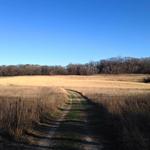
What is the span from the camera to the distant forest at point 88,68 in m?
143

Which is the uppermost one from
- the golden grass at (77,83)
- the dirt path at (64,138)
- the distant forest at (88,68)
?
the distant forest at (88,68)

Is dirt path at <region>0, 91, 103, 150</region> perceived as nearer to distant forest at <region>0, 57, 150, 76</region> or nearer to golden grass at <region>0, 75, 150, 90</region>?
golden grass at <region>0, 75, 150, 90</region>

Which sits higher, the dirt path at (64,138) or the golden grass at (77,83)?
the dirt path at (64,138)

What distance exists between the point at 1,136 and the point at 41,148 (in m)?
2.27

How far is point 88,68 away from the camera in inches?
5861

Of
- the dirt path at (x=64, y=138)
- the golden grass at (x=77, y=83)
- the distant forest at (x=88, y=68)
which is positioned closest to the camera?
the dirt path at (x=64, y=138)

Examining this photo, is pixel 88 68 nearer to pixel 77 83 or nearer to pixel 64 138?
pixel 77 83

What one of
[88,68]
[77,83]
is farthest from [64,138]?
[88,68]

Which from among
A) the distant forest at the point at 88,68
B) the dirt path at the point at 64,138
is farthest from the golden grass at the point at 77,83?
the dirt path at the point at 64,138

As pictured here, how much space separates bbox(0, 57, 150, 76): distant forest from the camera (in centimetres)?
14300

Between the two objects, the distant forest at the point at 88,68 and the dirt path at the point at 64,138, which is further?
the distant forest at the point at 88,68

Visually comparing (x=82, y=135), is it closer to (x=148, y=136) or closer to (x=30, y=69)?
(x=148, y=136)

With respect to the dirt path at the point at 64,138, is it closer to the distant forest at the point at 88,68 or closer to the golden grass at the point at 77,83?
the golden grass at the point at 77,83

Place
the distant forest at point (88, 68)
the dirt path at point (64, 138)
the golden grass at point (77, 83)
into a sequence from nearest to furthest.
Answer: the dirt path at point (64, 138)
the golden grass at point (77, 83)
the distant forest at point (88, 68)
